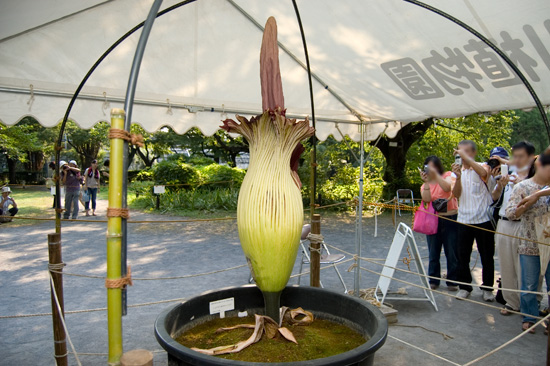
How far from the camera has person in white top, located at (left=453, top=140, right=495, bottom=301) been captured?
4.07 meters

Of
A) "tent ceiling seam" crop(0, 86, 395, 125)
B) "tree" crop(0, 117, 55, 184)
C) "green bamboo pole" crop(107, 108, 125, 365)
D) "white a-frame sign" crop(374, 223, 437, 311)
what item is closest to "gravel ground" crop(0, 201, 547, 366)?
"white a-frame sign" crop(374, 223, 437, 311)

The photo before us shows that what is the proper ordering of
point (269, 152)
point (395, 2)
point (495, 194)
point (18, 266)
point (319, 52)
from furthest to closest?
point (18, 266) → point (495, 194) → point (319, 52) → point (395, 2) → point (269, 152)

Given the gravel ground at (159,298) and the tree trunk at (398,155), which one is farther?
the tree trunk at (398,155)

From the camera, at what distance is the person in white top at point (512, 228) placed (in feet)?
12.1

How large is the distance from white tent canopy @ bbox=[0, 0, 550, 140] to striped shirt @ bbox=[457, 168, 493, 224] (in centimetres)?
81

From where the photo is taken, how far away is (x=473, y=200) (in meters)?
4.13

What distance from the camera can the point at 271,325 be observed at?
163cm

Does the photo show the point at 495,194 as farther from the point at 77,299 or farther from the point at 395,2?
the point at 77,299

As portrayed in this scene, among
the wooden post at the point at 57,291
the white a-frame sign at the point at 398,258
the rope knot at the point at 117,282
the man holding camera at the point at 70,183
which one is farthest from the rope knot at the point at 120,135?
the man holding camera at the point at 70,183

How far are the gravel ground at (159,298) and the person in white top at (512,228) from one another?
0.34m

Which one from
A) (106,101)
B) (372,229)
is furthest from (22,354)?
(372,229)

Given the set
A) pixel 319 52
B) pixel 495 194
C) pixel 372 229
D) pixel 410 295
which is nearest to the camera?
pixel 319 52

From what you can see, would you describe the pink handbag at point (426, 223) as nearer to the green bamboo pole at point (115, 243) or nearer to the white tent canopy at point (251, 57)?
the white tent canopy at point (251, 57)

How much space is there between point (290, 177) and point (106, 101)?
103 inches
